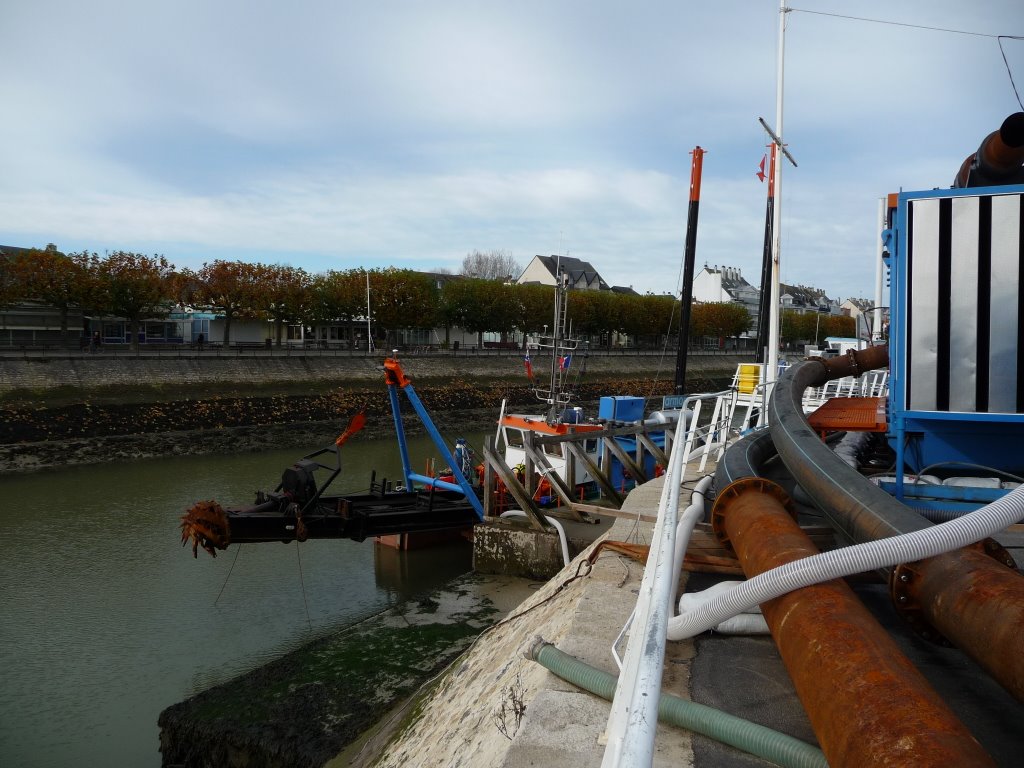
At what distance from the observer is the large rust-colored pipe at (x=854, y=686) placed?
2.12 m

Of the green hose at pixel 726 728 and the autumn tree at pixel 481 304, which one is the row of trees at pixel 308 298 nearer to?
the autumn tree at pixel 481 304

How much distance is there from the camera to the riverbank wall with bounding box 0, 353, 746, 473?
2752cm

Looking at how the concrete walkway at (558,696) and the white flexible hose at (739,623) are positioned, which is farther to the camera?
the white flexible hose at (739,623)

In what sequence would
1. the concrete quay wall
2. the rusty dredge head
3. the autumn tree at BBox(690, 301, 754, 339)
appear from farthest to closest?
the autumn tree at BBox(690, 301, 754, 339) < the concrete quay wall < the rusty dredge head

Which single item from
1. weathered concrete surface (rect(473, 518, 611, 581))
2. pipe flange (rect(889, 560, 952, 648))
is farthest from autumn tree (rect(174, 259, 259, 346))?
pipe flange (rect(889, 560, 952, 648))

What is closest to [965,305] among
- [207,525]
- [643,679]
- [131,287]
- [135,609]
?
[643,679]

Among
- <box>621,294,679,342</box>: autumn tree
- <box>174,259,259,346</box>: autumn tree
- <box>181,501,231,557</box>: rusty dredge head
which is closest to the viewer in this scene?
<box>181,501,231,557</box>: rusty dredge head

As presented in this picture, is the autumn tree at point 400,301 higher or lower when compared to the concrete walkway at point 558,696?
higher

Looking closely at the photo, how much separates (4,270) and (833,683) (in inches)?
1802

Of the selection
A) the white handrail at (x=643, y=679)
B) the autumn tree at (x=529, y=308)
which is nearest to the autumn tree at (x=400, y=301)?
the autumn tree at (x=529, y=308)

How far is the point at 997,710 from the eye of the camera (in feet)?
10.6

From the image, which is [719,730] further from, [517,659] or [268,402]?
[268,402]

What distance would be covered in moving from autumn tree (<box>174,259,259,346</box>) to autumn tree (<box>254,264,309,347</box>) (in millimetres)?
441

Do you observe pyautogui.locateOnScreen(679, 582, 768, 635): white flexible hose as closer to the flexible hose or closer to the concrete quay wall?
the flexible hose
